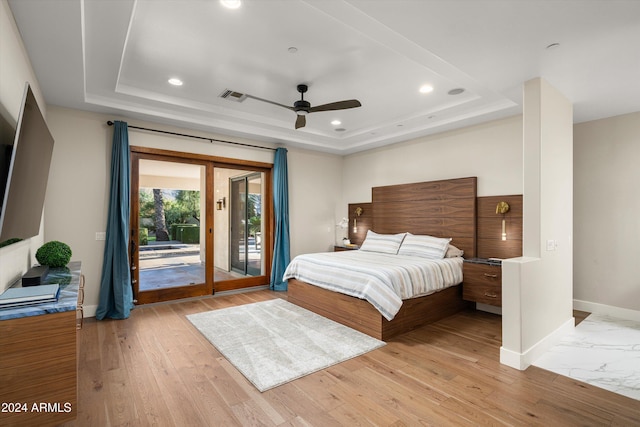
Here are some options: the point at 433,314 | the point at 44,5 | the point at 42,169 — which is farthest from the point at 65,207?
the point at 433,314

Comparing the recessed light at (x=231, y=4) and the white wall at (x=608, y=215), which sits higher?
the recessed light at (x=231, y=4)

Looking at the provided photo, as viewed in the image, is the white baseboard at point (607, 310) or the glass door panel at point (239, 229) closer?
the white baseboard at point (607, 310)

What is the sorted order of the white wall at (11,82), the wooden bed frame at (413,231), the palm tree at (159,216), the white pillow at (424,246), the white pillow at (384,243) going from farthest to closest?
1. the white pillow at (384,243)
2. the palm tree at (159,216)
3. the white pillow at (424,246)
4. the wooden bed frame at (413,231)
5. the white wall at (11,82)

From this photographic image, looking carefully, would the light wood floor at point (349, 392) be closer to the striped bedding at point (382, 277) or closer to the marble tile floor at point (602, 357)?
the marble tile floor at point (602, 357)

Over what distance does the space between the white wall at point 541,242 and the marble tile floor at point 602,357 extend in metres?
0.12

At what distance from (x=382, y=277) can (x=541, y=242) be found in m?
1.55

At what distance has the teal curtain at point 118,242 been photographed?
4.05 m

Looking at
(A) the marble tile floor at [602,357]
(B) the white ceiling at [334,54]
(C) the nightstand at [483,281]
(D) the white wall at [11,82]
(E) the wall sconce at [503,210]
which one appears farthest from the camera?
(E) the wall sconce at [503,210]

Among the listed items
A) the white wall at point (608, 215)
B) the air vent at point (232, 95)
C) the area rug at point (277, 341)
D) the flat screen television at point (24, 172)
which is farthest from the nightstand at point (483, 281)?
the flat screen television at point (24, 172)

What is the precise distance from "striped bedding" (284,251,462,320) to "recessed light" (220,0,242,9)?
2782mm

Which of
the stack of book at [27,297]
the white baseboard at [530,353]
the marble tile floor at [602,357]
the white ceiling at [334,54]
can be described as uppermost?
the white ceiling at [334,54]

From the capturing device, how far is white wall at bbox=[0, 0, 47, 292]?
196cm

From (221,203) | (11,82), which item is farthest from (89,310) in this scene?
(11,82)

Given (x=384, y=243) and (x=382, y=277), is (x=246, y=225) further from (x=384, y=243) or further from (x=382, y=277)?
(x=382, y=277)
